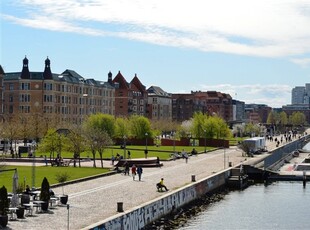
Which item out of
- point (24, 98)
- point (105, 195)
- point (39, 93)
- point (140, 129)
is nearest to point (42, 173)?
point (105, 195)

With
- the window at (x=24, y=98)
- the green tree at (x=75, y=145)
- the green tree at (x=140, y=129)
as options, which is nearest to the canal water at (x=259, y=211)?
the green tree at (x=75, y=145)

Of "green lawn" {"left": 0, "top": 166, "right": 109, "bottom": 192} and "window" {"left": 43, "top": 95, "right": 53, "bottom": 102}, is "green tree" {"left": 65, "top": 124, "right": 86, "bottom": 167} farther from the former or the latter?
"window" {"left": 43, "top": 95, "right": 53, "bottom": 102}

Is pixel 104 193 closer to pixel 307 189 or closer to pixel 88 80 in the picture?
pixel 307 189

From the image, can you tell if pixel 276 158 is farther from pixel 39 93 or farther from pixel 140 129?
pixel 39 93

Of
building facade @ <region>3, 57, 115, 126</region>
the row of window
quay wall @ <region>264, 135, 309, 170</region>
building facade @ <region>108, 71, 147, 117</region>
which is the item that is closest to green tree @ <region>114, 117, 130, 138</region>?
building facade @ <region>3, 57, 115, 126</region>

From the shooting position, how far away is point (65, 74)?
14425 cm

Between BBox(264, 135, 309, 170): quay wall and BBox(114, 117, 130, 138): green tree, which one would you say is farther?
BBox(114, 117, 130, 138): green tree

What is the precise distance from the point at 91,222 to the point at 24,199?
14.5 ft

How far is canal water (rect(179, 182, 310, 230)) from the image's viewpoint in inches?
1630

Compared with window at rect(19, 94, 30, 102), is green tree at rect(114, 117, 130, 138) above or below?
below

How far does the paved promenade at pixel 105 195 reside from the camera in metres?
31.3

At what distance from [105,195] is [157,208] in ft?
12.3

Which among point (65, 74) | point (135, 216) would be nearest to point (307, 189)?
point (135, 216)

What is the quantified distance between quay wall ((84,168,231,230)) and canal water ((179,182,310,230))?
167 centimetres
